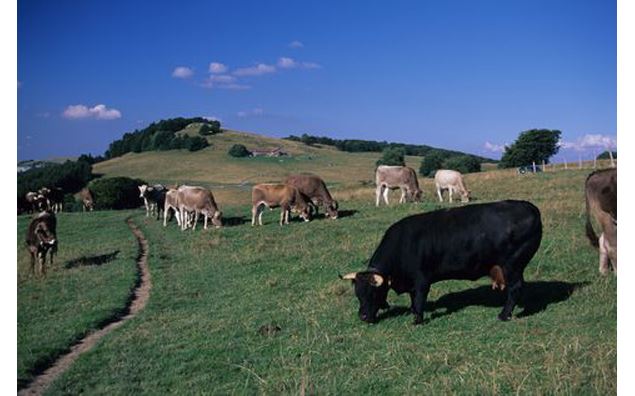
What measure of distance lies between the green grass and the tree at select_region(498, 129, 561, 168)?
60.0ft

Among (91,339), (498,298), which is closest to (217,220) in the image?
(91,339)

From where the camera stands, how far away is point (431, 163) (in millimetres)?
46656

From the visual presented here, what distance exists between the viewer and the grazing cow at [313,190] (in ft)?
78.0

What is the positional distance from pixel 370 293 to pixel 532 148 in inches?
939

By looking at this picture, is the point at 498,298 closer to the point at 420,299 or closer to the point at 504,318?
the point at 504,318

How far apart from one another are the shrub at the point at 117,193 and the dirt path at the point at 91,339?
1366 centimetres

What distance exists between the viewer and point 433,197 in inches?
1065

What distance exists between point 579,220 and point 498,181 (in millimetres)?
15792

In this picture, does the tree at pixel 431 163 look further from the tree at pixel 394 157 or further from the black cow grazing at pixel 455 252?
the black cow grazing at pixel 455 252

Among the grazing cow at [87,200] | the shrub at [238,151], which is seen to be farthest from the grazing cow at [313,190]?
the grazing cow at [87,200]

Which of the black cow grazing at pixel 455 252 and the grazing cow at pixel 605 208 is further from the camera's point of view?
the grazing cow at pixel 605 208

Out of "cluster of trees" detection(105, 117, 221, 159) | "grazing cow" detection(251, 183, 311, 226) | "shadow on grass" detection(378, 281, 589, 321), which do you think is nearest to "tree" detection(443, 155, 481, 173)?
"grazing cow" detection(251, 183, 311, 226)

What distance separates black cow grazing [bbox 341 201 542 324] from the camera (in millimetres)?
7754
